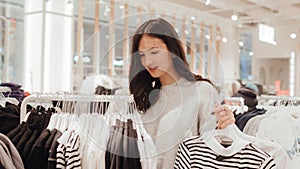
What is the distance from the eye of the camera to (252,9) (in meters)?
9.72

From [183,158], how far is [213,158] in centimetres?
11

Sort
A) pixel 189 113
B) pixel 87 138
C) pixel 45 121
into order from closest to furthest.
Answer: pixel 189 113, pixel 87 138, pixel 45 121

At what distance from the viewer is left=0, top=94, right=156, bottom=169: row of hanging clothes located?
4.98 feet

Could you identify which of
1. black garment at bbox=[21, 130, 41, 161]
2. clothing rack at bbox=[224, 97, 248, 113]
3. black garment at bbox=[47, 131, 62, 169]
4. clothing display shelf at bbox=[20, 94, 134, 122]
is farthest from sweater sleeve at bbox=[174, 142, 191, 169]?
clothing rack at bbox=[224, 97, 248, 113]

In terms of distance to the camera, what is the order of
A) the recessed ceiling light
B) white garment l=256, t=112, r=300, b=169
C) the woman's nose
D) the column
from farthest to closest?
the recessed ceiling light < the column < white garment l=256, t=112, r=300, b=169 < the woman's nose

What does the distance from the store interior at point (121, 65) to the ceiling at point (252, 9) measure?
2cm

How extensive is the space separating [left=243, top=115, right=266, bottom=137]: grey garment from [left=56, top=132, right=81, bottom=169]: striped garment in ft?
3.60

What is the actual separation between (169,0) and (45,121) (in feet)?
19.6

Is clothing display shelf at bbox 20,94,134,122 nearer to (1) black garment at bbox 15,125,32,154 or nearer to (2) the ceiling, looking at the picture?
(1) black garment at bbox 15,125,32,154

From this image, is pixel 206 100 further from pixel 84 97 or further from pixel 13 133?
pixel 13 133

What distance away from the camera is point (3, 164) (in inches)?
60.3

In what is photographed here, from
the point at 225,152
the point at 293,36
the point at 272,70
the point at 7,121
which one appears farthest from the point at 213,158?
the point at 272,70

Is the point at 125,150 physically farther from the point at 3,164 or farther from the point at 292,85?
the point at 292,85

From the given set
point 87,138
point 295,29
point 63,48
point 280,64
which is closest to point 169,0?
point 63,48
